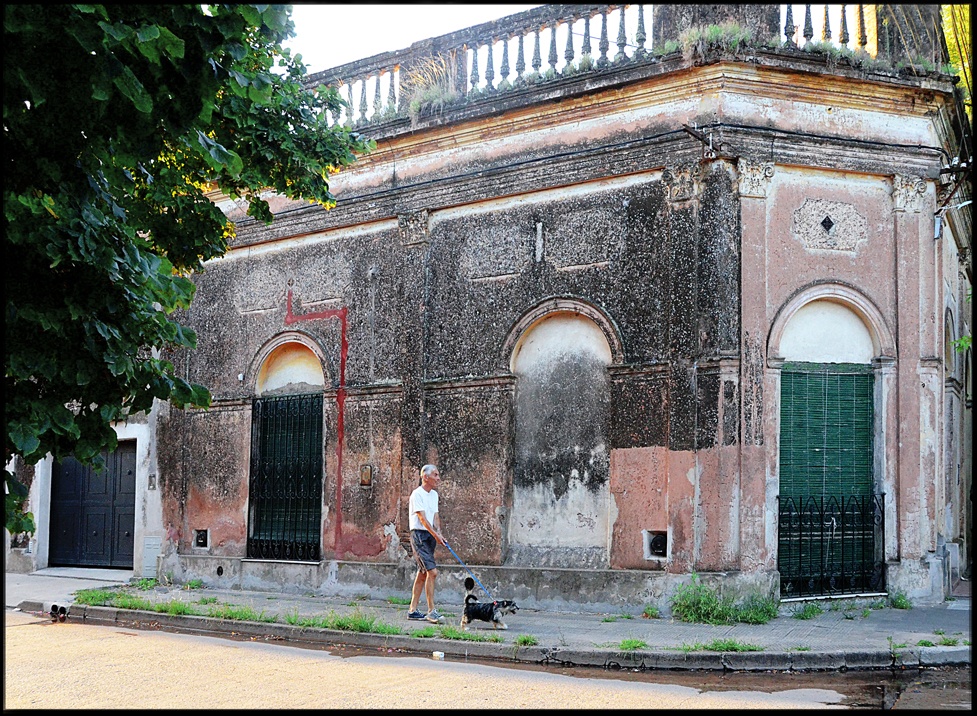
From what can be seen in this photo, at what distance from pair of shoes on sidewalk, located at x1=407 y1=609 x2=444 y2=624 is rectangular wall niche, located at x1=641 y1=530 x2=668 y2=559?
2462 millimetres

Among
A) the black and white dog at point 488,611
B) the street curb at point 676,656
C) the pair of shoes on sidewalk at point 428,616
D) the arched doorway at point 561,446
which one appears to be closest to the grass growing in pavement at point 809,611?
the street curb at point 676,656

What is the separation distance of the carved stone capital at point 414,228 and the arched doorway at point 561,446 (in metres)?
2.07

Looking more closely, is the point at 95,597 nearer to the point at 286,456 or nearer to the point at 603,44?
the point at 286,456

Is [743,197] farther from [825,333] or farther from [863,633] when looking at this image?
[863,633]

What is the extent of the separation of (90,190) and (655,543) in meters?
7.76

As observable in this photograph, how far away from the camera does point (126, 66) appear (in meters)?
5.14

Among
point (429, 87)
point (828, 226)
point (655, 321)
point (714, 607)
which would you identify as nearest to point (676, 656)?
point (714, 607)

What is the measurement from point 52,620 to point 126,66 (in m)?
9.34

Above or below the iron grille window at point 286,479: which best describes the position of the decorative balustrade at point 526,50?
→ above

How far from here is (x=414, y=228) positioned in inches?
542

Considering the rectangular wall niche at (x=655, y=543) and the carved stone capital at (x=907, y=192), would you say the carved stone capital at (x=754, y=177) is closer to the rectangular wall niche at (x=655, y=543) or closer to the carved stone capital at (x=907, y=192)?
the carved stone capital at (x=907, y=192)

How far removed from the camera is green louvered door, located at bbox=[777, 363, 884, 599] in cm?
1155

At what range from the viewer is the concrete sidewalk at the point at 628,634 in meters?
8.88

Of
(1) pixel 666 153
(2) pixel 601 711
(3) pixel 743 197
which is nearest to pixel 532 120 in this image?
(1) pixel 666 153
